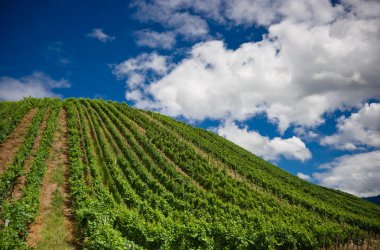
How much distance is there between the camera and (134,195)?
31.3 metres

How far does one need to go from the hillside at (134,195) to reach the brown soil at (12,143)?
12 cm

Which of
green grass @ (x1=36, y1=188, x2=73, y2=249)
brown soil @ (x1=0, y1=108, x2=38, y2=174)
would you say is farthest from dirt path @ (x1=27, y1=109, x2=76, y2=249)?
brown soil @ (x1=0, y1=108, x2=38, y2=174)

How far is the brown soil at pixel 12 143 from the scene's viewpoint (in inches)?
1294

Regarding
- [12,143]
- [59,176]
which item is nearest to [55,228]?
[59,176]

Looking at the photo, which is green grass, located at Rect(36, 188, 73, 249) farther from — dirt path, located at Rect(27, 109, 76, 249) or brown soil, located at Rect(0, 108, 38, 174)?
brown soil, located at Rect(0, 108, 38, 174)

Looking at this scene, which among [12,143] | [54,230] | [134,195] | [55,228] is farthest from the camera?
[12,143]

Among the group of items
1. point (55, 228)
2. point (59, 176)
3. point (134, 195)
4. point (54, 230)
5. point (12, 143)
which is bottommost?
point (54, 230)

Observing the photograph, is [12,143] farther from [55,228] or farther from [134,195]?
[55,228]

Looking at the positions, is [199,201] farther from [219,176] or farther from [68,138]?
[68,138]

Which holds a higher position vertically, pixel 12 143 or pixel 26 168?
pixel 12 143

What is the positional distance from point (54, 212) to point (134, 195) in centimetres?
872

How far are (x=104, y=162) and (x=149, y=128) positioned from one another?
23.6 metres

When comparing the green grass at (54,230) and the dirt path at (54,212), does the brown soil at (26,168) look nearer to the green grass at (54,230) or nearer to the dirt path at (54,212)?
the dirt path at (54,212)

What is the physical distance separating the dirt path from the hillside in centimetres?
8
